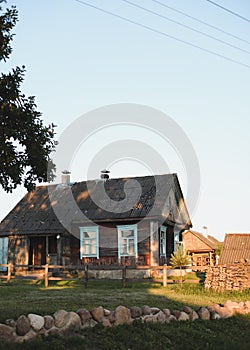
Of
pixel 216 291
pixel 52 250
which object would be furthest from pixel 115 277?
pixel 216 291

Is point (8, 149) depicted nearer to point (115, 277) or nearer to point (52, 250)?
point (115, 277)

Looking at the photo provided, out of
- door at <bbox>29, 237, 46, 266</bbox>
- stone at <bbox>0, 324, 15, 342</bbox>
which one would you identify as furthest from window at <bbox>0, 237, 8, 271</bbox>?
stone at <bbox>0, 324, 15, 342</bbox>

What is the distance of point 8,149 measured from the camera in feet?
47.2

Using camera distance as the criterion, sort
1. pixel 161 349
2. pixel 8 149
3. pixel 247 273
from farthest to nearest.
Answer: pixel 247 273, pixel 8 149, pixel 161 349

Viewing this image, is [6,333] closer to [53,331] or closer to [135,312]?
[53,331]

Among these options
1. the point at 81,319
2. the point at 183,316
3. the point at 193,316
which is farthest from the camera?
the point at 193,316

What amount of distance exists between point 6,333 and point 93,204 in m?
23.6

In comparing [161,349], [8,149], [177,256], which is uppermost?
[8,149]

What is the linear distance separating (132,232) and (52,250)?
5.68m

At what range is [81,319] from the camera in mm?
10227

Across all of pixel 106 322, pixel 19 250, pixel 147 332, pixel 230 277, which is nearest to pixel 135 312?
pixel 147 332

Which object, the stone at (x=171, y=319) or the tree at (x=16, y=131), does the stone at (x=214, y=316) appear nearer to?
the stone at (x=171, y=319)

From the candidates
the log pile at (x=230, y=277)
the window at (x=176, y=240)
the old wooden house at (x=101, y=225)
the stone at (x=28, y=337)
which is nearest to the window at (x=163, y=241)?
the old wooden house at (x=101, y=225)

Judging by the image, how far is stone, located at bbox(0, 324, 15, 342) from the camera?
8.91 meters
